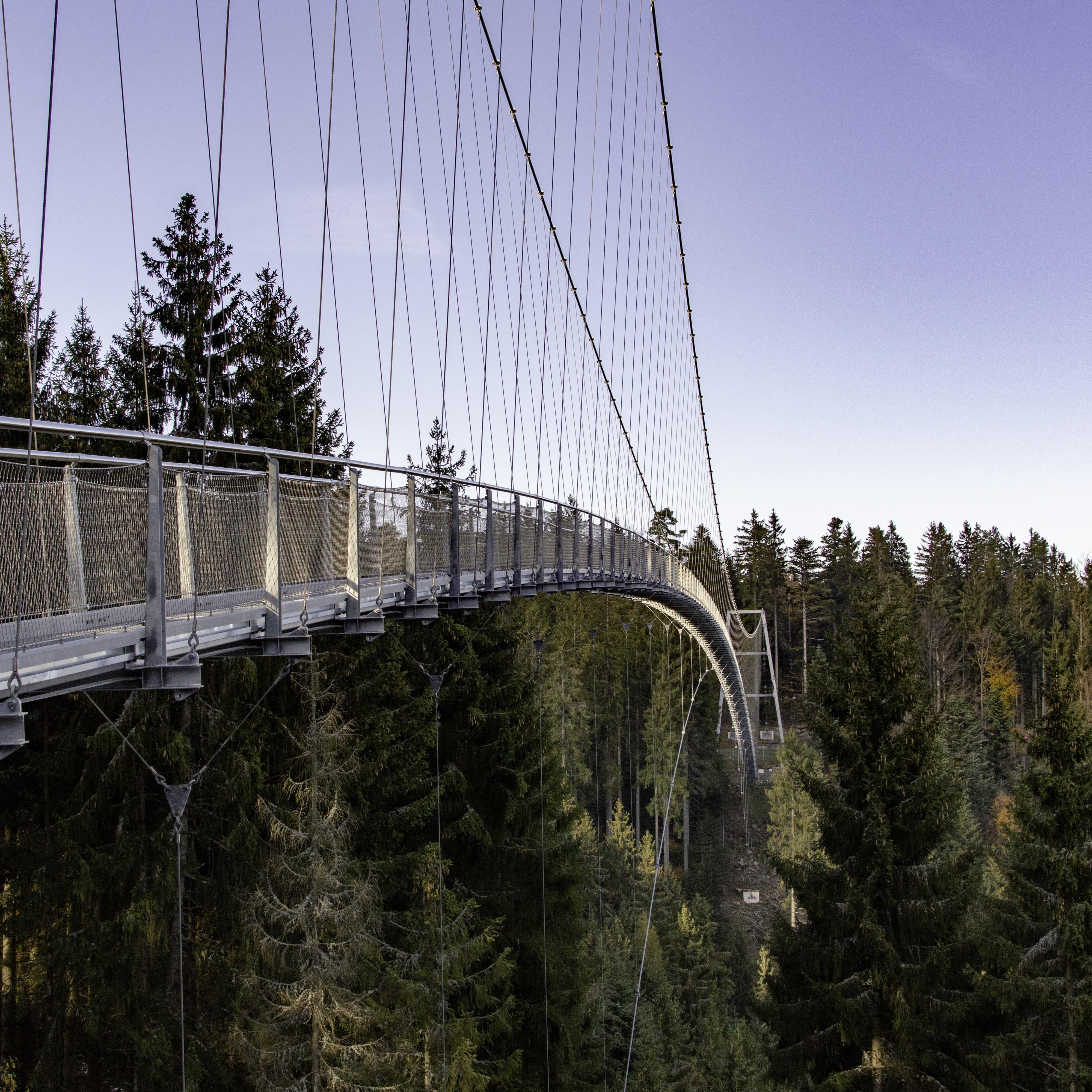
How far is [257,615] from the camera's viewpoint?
216 inches

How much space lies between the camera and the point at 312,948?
11.4 metres

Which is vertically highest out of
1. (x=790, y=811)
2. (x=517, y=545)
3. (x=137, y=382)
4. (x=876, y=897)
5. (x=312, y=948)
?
(x=137, y=382)

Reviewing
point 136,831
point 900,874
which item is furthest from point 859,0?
point 136,831

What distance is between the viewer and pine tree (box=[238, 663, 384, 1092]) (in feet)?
37.1

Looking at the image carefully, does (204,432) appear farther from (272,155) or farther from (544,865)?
(544,865)

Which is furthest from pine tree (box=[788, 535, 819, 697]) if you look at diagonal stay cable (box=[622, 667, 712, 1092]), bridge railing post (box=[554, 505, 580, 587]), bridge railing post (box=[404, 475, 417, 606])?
bridge railing post (box=[404, 475, 417, 606])

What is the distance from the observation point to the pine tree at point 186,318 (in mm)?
14898

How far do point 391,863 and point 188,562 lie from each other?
10196 mm

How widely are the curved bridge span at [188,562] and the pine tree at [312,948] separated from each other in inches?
166

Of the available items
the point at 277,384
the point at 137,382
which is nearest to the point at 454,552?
the point at 137,382

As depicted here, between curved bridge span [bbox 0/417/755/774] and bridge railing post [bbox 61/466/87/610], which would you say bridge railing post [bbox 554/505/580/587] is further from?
bridge railing post [bbox 61/466/87/610]

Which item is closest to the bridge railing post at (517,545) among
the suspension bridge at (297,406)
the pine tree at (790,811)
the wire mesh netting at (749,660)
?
the suspension bridge at (297,406)

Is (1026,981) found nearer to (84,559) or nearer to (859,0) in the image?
(84,559)

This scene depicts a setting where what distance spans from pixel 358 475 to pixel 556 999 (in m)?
13.2
